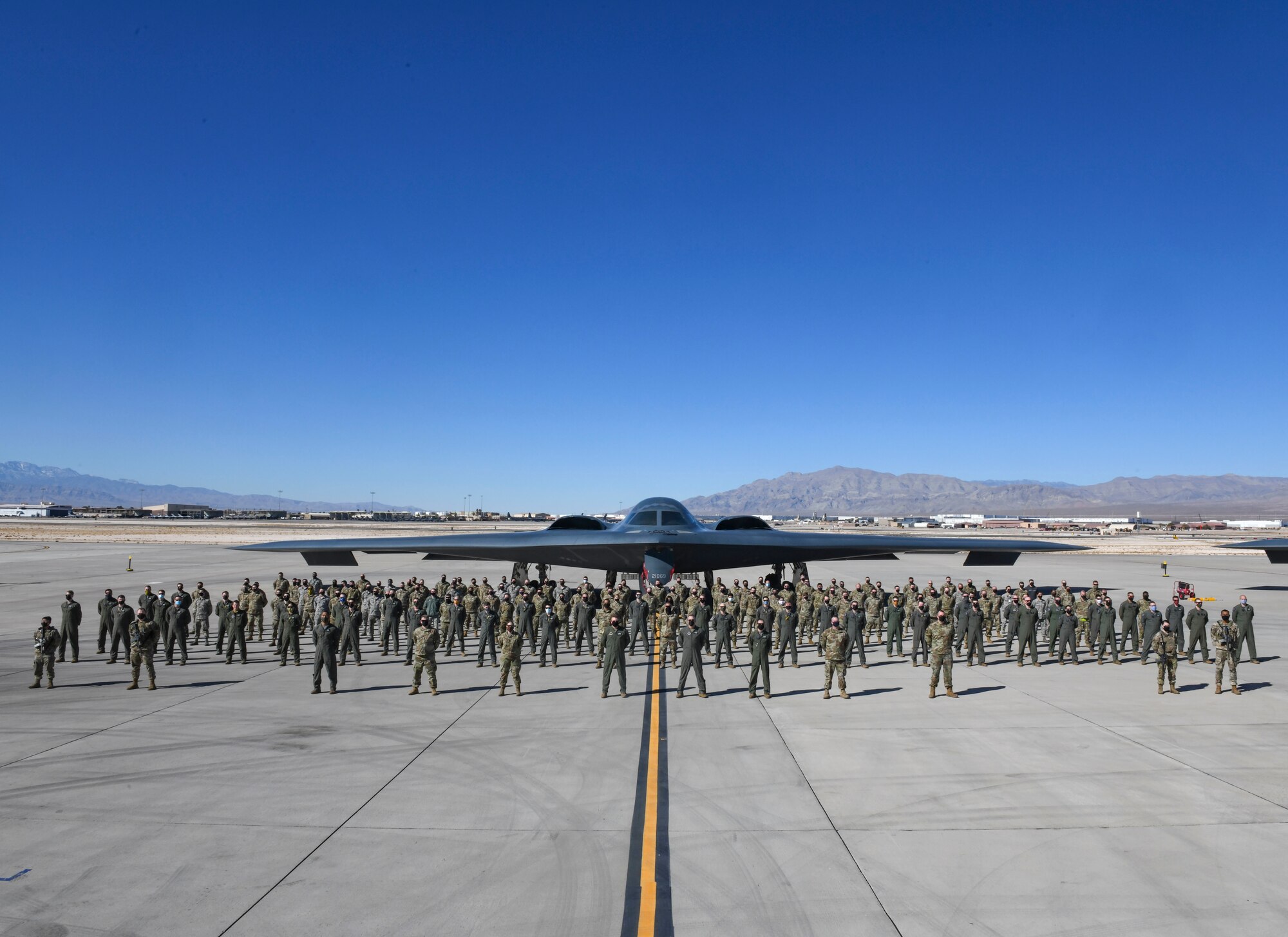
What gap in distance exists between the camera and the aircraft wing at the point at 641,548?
55.2 feet

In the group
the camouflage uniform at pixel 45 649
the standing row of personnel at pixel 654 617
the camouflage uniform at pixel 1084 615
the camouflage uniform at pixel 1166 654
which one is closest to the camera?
the camouflage uniform at pixel 1166 654

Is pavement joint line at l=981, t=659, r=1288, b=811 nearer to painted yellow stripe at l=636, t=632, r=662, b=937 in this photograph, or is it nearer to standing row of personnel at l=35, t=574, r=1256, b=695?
standing row of personnel at l=35, t=574, r=1256, b=695

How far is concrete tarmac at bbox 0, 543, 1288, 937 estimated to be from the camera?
4824 millimetres

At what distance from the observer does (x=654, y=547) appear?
675 inches

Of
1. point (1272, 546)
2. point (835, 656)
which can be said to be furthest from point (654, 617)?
point (1272, 546)

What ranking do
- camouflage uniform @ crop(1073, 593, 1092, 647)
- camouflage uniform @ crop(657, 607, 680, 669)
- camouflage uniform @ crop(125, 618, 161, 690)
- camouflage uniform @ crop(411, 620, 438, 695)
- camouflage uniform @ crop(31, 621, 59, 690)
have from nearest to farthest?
camouflage uniform @ crop(411, 620, 438, 695) → camouflage uniform @ crop(31, 621, 59, 690) → camouflage uniform @ crop(125, 618, 161, 690) → camouflage uniform @ crop(657, 607, 680, 669) → camouflage uniform @ crop(1073, 593, 1092, 647)

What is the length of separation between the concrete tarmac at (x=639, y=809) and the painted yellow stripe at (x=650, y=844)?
1.5 inches

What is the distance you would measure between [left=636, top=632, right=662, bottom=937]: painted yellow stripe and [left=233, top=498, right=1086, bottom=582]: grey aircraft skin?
7.46 meters

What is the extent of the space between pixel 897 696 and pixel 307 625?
12.8 meters

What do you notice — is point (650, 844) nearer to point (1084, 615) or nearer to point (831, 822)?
point (831, 822)

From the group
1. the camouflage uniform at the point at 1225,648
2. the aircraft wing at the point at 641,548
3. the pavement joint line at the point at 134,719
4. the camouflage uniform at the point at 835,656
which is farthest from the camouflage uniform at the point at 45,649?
the camouflage uniform at the point at 1225,648

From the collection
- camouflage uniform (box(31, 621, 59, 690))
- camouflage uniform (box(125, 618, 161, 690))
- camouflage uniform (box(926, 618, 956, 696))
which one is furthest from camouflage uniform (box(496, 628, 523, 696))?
camouflage uniform (box(31, 621, 59, 690))

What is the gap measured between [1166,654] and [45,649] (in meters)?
17.0

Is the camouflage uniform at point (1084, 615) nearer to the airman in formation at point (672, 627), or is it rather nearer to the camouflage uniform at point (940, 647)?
the airman in formation at point (672, 627)
